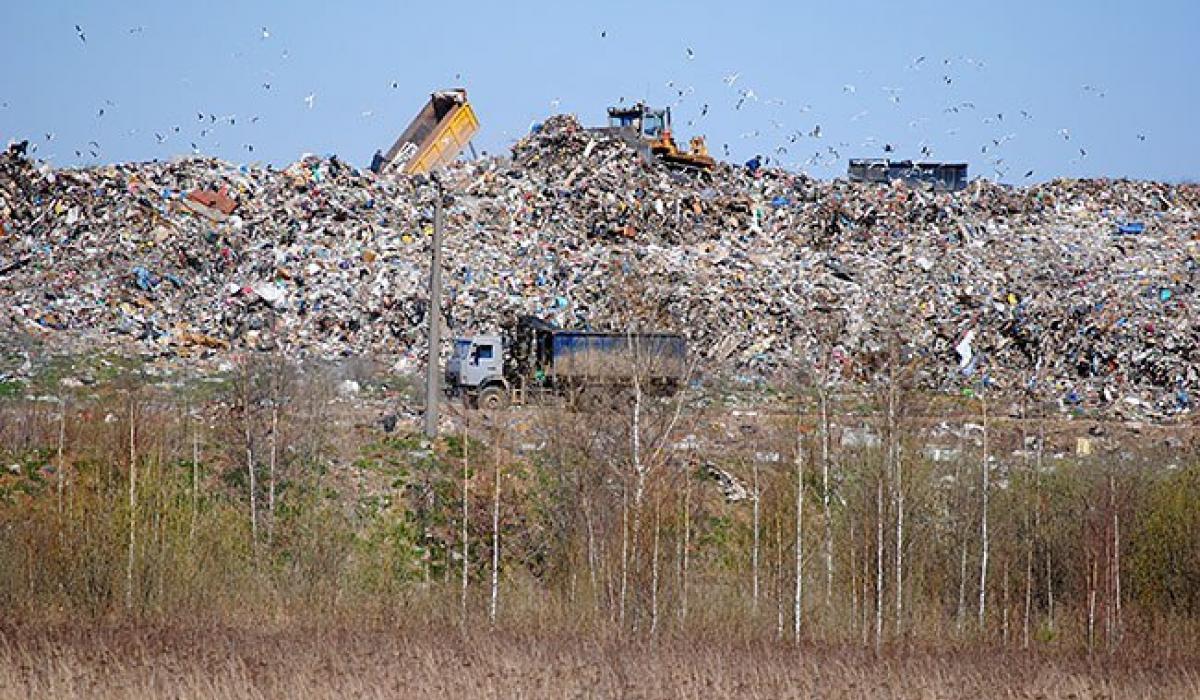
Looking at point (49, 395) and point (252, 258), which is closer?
point (49, 395)

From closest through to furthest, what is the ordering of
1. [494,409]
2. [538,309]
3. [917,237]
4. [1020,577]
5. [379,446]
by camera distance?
[1020,577] → [379,446] → [494,409] → [538,309] → [917,237]

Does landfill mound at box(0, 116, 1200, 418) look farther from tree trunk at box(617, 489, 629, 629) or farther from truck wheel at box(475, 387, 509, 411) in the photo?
tree trunk at box(617, 489, 629, 629)

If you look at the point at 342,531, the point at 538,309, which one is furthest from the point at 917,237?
the point at 342,531

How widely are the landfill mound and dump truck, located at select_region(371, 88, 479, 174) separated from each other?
606 mm

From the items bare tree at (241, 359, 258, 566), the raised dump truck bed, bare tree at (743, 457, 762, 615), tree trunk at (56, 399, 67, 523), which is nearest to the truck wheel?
the raised dump truck bed

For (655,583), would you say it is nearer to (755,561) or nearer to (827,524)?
(755,561)

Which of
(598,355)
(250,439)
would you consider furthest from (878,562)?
(598,355)

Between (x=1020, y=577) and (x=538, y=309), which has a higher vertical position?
(x=538, y=309)

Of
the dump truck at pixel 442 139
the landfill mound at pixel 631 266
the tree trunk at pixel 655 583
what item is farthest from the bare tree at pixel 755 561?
the dump truck at pixel 442 139

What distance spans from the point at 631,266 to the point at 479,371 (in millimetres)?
5440

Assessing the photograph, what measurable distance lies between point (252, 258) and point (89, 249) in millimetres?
2643

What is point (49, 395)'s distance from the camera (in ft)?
62.8

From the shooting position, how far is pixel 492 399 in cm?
A: 2069

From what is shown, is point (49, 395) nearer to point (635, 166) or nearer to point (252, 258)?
point (252, 258)
